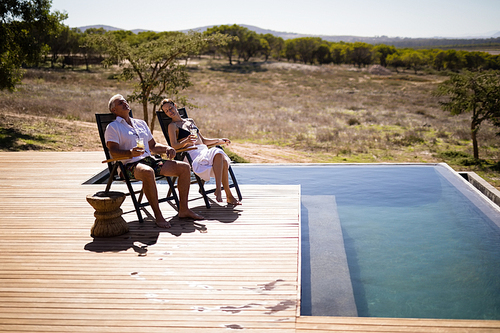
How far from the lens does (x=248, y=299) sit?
246 centimetres

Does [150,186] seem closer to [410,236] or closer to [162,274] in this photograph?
[162,274]

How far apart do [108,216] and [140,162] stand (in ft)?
2.31

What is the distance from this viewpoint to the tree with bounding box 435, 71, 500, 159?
12016 millimetres

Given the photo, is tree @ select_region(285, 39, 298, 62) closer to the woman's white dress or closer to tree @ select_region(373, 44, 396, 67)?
tree @ select_region(373, 44, 396, 67)

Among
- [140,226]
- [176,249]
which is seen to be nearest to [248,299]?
[176,249]

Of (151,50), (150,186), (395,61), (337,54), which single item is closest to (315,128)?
(151,50)

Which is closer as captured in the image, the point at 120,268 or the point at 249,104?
the point at 120,268

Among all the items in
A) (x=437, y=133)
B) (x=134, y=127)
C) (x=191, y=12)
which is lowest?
(x=437, y=133)

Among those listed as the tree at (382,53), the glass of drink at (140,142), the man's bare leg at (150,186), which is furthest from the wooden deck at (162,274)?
the tree at (382,53)

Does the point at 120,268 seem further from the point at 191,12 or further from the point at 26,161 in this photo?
the point at 191,12

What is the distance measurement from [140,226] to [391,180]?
14.5 ft

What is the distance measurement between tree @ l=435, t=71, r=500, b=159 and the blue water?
650cm

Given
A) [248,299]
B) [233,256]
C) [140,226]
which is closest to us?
[248,299]

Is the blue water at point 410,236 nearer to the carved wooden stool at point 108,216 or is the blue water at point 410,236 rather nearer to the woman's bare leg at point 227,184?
the woman's bare leg at point 227,184
